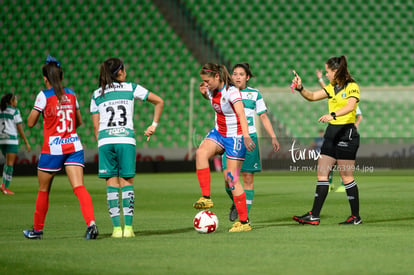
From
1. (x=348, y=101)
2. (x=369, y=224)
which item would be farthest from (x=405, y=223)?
(x=348, y=101)

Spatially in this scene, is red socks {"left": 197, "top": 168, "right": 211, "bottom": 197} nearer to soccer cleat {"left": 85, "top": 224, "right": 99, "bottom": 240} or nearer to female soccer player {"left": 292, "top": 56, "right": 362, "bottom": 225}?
female soccer player {"left": 292, "top": 56, "right": 362, "bottom": 225}

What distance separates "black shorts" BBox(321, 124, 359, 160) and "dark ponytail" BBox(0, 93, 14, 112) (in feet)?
27.8

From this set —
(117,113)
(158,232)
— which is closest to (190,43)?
(158,232)

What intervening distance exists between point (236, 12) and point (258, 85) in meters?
2.91

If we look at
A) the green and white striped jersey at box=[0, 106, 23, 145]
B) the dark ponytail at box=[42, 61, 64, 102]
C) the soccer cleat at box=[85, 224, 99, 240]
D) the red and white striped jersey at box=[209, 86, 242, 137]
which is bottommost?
the soccer cleat at box=[85, 224, 99, 240]

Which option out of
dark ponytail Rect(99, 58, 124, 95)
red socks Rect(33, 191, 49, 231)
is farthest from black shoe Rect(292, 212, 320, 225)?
red socks Rect(33, 191, 49, 231)

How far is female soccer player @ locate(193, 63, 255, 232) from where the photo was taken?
7.32 metres

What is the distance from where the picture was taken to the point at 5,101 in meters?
14.7

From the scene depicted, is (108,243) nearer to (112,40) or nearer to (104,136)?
(104,136)

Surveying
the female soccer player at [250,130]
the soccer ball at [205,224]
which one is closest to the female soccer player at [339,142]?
the female soccer player at [250,130]

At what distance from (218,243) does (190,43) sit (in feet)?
65.0

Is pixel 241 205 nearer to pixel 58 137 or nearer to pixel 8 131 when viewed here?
pixel 58 137

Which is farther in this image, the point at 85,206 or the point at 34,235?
the point at 34,235

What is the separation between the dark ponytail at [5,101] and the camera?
14543 millimetres
